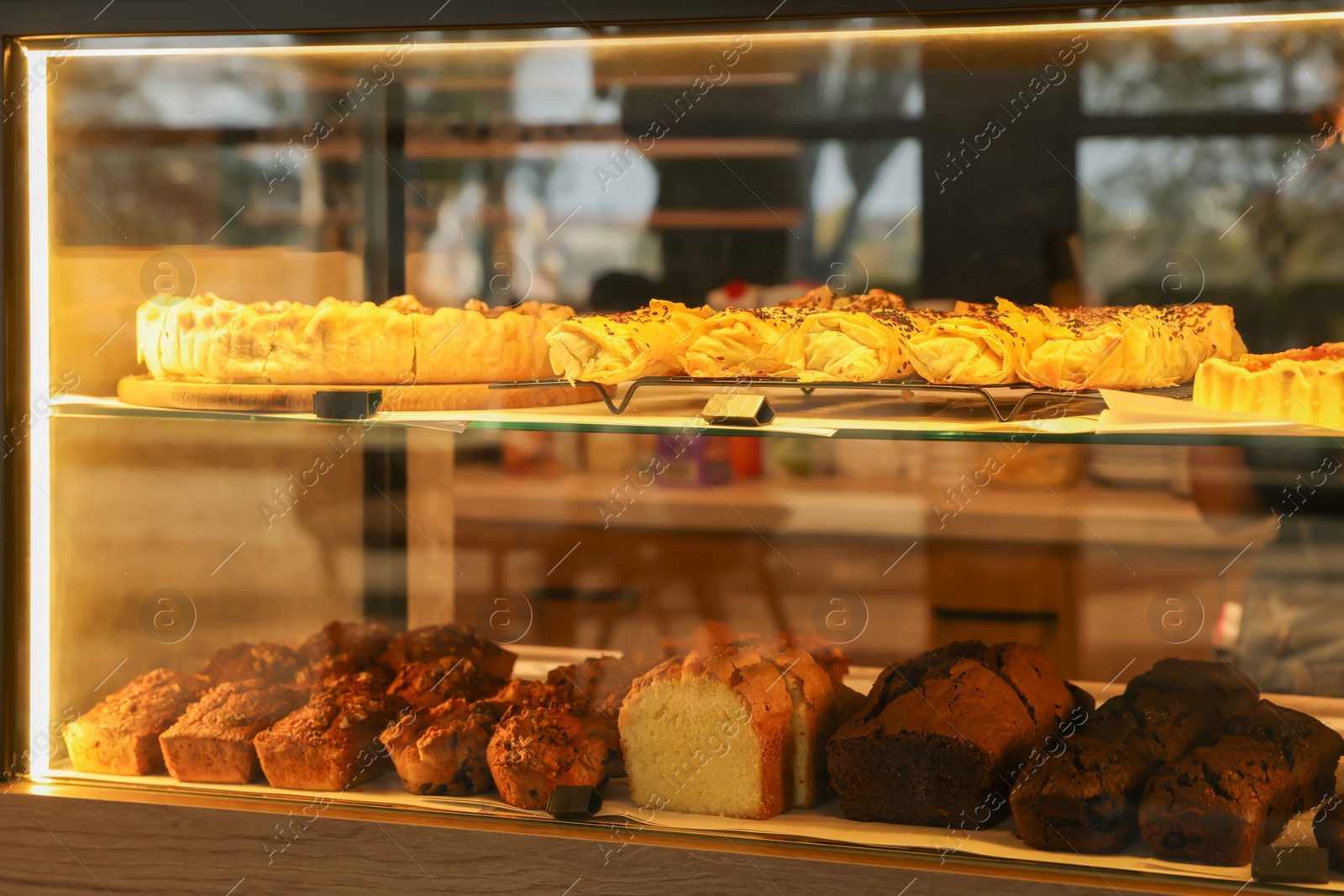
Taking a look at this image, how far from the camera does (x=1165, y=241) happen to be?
63.8 inches

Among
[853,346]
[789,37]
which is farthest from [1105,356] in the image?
[789,37]

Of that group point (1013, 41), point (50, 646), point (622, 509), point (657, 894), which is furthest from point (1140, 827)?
point (50, 646)

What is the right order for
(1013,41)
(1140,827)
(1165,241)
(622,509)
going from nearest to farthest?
(1140,827) → (1013,41) → (1165,241) → (622,509)

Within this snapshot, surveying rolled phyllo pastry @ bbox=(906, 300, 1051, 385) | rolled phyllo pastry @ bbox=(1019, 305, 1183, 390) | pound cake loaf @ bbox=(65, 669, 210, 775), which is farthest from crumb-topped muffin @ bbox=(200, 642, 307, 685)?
rolled phyllo pastry @ bbox=(1019, 305, 1183, 390)

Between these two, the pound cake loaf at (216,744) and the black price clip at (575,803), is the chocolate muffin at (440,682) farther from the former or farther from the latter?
the black price clip at (575,803)

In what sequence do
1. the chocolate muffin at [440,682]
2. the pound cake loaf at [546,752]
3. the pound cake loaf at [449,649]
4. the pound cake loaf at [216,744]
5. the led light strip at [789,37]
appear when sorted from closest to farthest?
the led light strip at [789,37] → the pound cake loaf at [546,752] → the pound cake loaf at [216,744] → the chocolate muffin at [440,682] → the pound cake loaf at [449,649]

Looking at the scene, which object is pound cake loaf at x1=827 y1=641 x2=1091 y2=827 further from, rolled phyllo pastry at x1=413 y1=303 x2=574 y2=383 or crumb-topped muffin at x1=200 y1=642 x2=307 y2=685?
crumb-topped muffin at x1=200 y1=642 x2=307 y2=685

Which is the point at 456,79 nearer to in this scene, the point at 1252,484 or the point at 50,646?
the point at 50,646

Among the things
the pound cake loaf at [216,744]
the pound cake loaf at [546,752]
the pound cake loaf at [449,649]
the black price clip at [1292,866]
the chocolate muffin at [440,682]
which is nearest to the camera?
the black price clip at [1292,866]

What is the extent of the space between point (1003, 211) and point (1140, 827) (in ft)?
2.82

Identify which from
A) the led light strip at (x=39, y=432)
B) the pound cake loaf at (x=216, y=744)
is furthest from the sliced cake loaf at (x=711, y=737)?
the led light strip at (x=39, y=432)

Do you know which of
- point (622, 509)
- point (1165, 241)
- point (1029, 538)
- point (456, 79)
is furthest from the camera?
point (622, 509)

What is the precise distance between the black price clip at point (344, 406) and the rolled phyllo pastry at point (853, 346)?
0.54m

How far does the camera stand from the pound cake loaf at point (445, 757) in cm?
142
